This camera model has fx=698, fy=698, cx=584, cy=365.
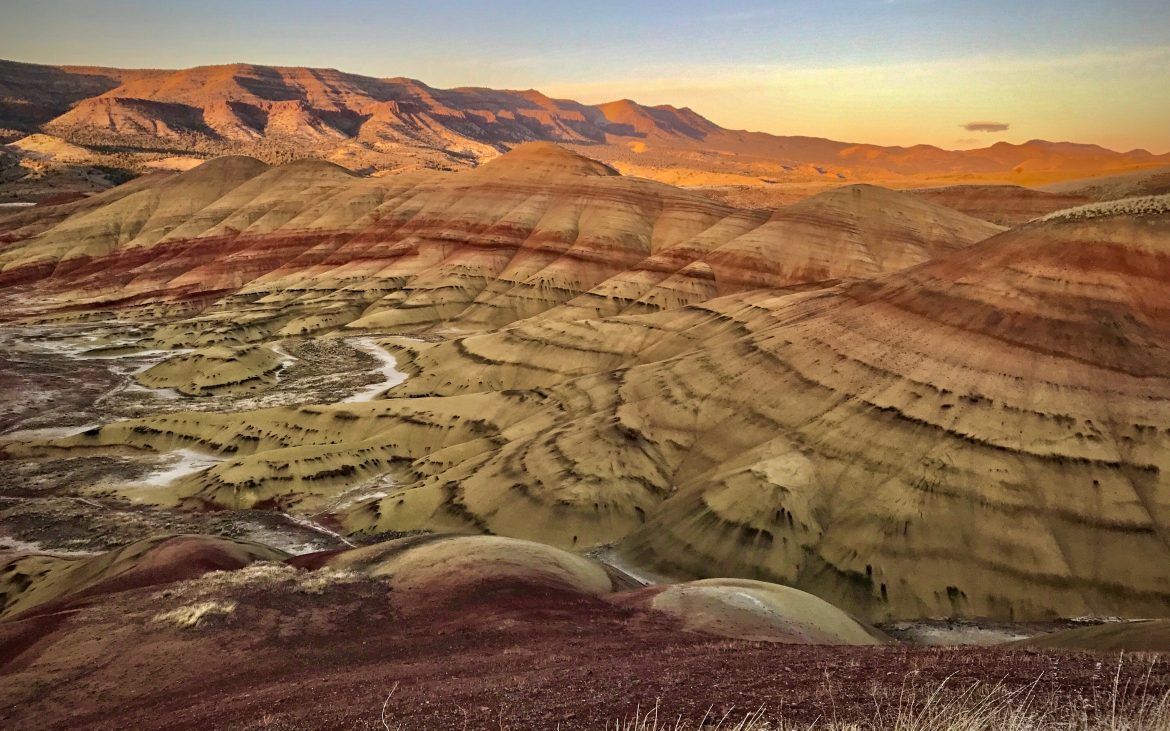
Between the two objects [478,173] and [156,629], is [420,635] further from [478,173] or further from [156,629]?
[478,173]

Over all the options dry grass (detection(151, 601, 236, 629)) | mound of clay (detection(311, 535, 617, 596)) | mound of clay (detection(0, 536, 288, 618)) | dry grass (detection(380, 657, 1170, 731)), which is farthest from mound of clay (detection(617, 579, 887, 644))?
mound of clay (detection(0, 536, 288, 618))

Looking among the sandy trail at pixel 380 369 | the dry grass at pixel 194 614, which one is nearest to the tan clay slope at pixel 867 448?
the sandy trail at pixel 380 369

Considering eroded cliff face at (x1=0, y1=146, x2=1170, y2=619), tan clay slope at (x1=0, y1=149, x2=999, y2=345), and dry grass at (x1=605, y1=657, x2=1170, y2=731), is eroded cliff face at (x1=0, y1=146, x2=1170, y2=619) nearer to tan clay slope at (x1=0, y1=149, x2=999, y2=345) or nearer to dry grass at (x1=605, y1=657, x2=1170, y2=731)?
dry grass at (x1=605, y1=657, x2=1170, y2=731)

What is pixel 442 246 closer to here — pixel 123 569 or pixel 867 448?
pixel 867 448

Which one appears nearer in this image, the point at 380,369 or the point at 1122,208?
the point at 1122,208

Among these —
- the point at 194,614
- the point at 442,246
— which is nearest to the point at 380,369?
the point at 442,246

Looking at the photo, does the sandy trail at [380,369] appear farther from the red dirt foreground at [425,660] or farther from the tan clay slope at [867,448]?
the red dirt foreground at [425,660]
